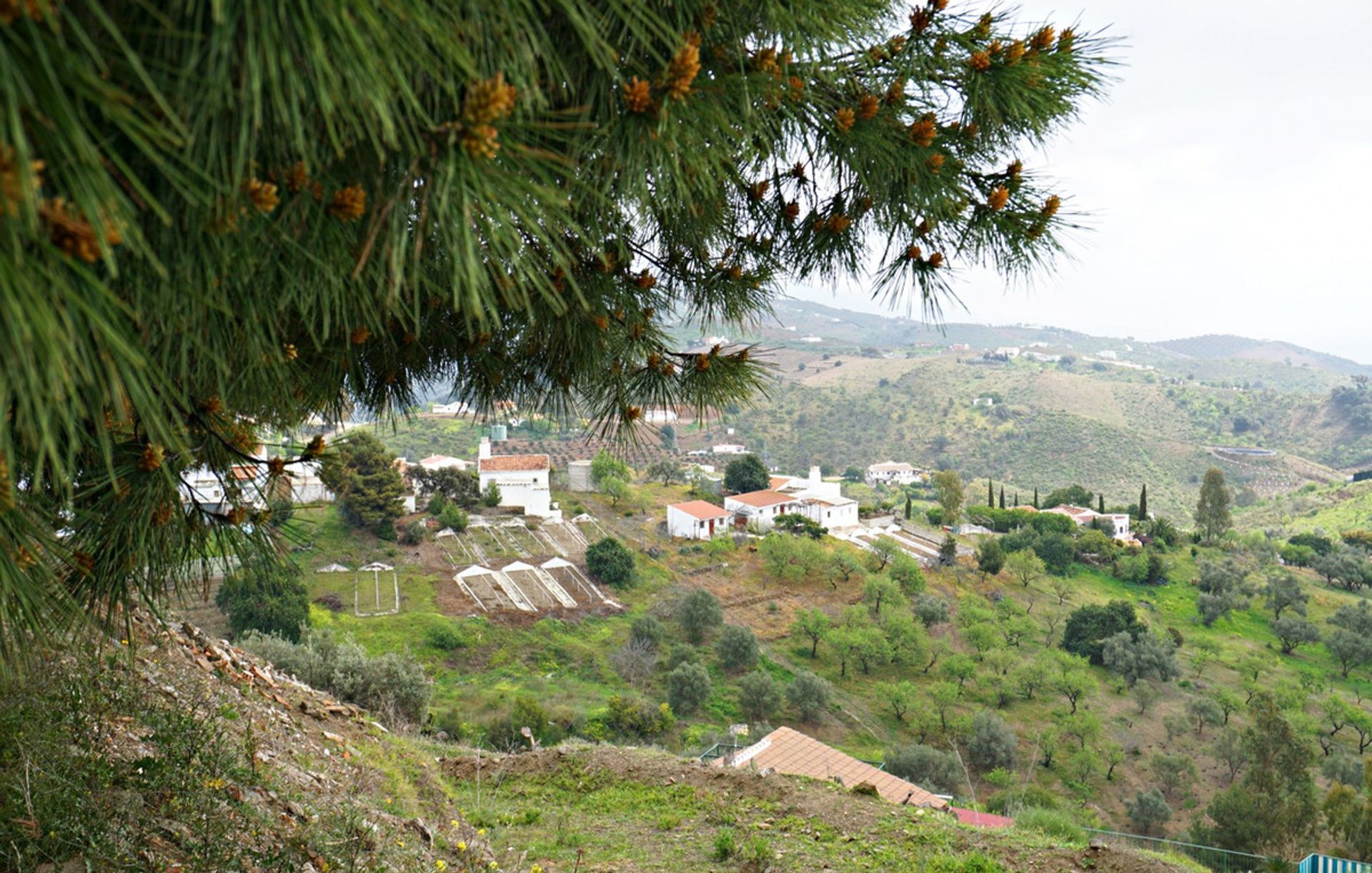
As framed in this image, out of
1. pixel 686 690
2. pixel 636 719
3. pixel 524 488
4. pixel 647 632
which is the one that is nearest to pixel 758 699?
pixel 686 690

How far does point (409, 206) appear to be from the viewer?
1.08 m

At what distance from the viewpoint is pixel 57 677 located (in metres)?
3.29

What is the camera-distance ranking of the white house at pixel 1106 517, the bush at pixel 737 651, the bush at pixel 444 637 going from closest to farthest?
1. the bush at pixel 444 637
2. the bush at pixel 737 651
3. the white house at pixel 1106 517

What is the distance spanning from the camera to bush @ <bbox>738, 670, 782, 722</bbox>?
2189cm

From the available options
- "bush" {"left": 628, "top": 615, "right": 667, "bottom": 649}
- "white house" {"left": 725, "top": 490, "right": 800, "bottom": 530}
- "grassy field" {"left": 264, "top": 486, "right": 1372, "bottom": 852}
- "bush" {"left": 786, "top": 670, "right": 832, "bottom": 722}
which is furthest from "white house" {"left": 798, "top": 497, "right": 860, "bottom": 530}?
"bush" {"left": 786, "top": 670, "right": 832, "bottom": 722}

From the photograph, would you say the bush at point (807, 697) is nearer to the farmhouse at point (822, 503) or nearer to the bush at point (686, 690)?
the bush at point (686, 690)

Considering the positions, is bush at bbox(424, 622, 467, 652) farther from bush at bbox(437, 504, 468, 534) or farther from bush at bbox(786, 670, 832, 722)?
bush at bbox(786, 670, 832, 722)

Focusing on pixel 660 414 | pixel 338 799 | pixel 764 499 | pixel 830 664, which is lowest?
pixel 830 664

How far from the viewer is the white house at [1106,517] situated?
40706mm

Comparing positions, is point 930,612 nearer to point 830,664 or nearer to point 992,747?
point 830,664

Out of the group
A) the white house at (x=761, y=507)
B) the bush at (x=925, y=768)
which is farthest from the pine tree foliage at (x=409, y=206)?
the white house at (x=761, y=507)

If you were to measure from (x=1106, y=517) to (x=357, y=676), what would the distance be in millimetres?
39657

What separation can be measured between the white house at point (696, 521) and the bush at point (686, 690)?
1377 centimetres

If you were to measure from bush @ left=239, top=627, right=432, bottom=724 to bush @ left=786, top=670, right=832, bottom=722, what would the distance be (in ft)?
47.3
